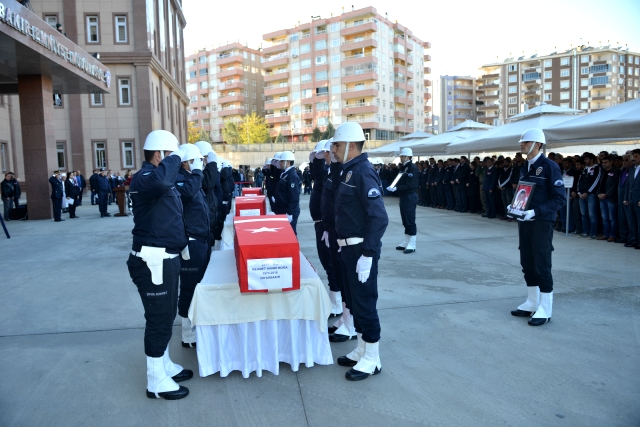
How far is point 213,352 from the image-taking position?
4188 mm

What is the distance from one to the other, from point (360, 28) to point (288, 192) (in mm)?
75038

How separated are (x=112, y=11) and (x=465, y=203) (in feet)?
85.0

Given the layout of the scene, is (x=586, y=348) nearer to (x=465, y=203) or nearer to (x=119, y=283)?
(x=119, y=283)

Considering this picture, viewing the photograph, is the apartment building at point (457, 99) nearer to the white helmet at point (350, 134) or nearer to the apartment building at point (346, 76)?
the apartment building at point (346, 76)

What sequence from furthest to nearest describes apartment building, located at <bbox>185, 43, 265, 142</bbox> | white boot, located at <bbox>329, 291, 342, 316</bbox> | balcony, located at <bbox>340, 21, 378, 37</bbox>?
apartment building, located at <bbox>185, 43, 265, 142</bbox>, balcony, located at <bbox>340, 21, 378, 37</bbox>, white boot, located at <bbox>329, 291, 342, 316</bbox>

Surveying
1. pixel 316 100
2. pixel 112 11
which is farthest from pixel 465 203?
pixel 316 100

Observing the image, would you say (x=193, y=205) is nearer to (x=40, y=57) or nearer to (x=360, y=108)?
(x=40, y=57)

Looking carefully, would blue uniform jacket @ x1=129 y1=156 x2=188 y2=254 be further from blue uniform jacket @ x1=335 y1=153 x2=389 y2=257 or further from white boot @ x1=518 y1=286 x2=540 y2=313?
white boot @ x1=518 y1=286 x2=540 y2=313

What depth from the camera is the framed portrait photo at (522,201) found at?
5410mm

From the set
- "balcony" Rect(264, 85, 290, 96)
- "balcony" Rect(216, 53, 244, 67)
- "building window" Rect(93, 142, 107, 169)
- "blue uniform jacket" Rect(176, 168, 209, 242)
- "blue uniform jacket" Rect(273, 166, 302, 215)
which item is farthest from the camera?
"balcony" Rect(216, 53, 244, 67)

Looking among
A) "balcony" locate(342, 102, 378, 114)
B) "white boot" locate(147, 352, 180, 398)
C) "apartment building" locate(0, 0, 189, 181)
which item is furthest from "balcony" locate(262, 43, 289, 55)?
"white boot" locate(147, 352, 180, 398)

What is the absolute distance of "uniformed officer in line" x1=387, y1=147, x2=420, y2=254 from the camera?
9492mm

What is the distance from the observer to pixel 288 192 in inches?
350

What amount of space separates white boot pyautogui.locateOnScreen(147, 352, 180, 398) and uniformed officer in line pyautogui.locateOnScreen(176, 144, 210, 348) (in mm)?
1020
